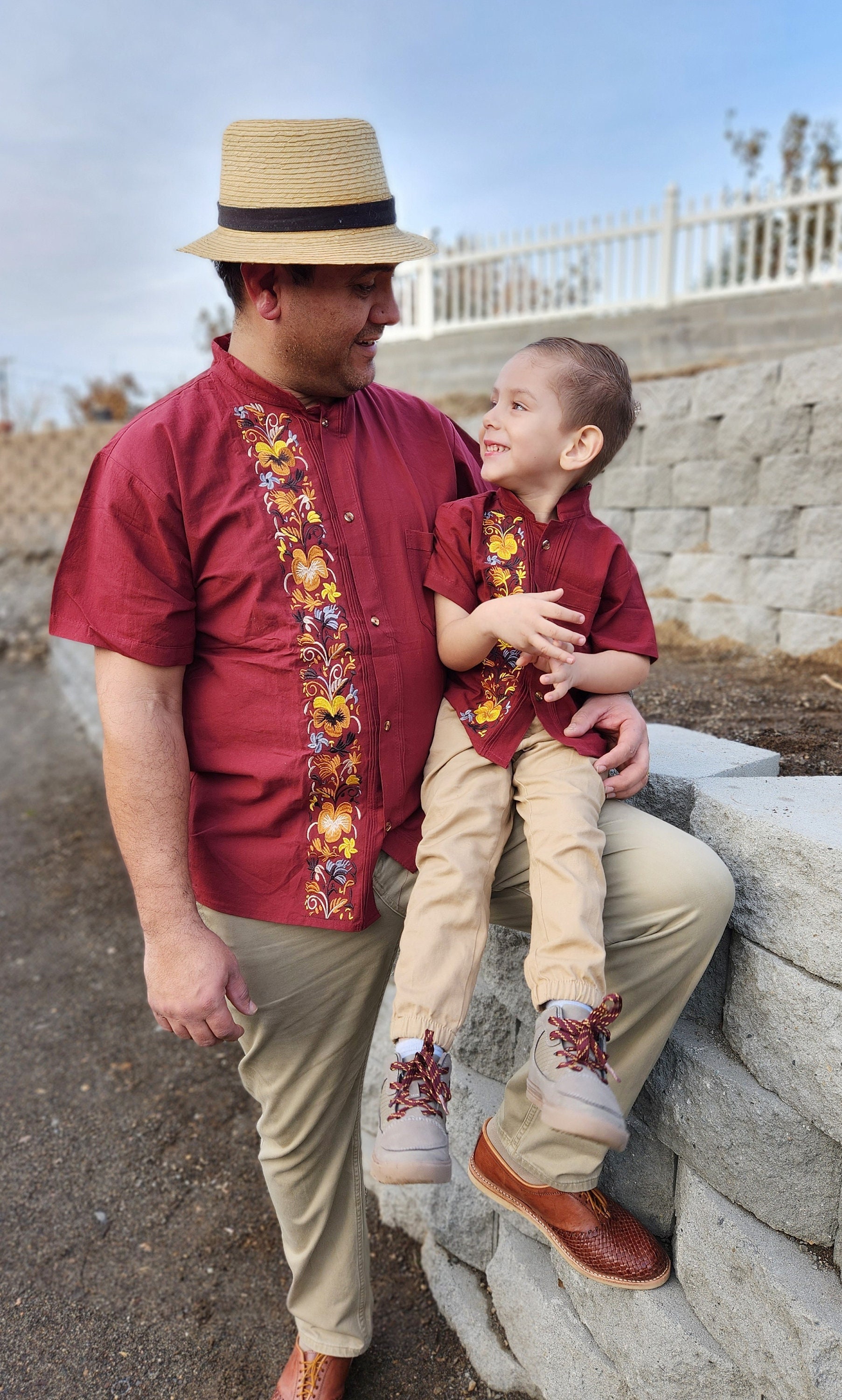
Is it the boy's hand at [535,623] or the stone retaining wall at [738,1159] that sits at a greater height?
the boy's hand at [535,623]

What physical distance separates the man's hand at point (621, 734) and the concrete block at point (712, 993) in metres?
0.33

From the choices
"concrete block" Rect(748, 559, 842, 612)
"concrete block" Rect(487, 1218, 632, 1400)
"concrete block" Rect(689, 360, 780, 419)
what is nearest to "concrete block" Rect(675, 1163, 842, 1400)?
"concrete block" Rect(487, 1218, 632, 1400)

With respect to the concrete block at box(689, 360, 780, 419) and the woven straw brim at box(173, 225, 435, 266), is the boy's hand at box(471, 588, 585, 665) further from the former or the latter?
the concrete block at box(689, 360, 780, 419)

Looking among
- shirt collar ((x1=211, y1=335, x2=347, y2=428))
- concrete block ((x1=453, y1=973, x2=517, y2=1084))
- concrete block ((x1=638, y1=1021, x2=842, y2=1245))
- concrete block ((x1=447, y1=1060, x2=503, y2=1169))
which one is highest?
shirt collar ((x1=211, y1=335, x2=347, y2=428))

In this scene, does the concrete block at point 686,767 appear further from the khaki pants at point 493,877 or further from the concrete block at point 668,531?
the concrete block at point 668,531

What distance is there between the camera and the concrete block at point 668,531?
5.25 meters

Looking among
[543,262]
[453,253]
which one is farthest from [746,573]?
[453,253]

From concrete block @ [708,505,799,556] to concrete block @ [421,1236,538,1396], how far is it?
11.9ft

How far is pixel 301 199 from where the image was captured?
1.70m

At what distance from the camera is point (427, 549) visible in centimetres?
189

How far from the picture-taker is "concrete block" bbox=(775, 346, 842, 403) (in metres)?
4.32

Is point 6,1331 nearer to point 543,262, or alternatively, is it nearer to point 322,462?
point 322,462

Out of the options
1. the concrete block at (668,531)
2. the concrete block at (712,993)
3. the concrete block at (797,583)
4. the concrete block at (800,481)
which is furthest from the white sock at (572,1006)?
the concrete block at (668,531)

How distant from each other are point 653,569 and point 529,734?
395 centimetres
